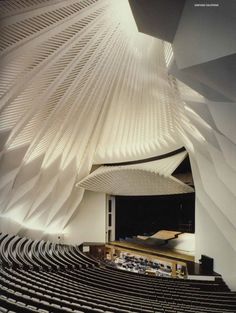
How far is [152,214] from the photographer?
22.2 m

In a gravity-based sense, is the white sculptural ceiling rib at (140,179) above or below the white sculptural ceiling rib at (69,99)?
below

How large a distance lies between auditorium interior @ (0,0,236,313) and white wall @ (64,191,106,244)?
0.24 feet

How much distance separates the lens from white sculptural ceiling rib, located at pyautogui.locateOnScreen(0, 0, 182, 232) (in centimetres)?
905

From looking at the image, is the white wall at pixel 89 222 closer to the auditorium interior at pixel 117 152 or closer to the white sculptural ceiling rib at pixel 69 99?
the auditorium interior at pixel 117 152

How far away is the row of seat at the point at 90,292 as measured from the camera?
5645mm

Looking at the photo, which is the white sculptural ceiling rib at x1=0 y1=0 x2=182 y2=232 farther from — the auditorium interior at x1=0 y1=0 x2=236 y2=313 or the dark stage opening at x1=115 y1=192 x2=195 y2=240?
the dark stage opening at x1=115 y1=192 x2=195 y2=240

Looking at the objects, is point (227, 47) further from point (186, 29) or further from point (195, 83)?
point (195, 83)

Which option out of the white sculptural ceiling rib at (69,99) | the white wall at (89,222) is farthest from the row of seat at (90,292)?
the white wall at (89,222)

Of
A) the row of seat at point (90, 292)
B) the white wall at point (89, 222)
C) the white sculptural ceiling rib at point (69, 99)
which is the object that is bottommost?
the row of seat at point (90, 292)

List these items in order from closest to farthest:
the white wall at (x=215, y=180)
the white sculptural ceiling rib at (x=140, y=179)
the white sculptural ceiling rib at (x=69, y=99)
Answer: the white wall at (x=215, y=180) → the white sculptural ceiling rib at (x=69, y=99) → the white sculptural ceiling rib at (x=140, y=179)

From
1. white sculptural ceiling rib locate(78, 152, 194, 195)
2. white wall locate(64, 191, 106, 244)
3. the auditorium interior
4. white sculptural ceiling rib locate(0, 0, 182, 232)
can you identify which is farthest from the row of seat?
white wall locate(64, 191, 106, 244)

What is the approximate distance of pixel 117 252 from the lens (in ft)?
68.6

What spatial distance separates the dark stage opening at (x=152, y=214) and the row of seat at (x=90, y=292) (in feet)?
24.8

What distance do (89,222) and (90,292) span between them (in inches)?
565
